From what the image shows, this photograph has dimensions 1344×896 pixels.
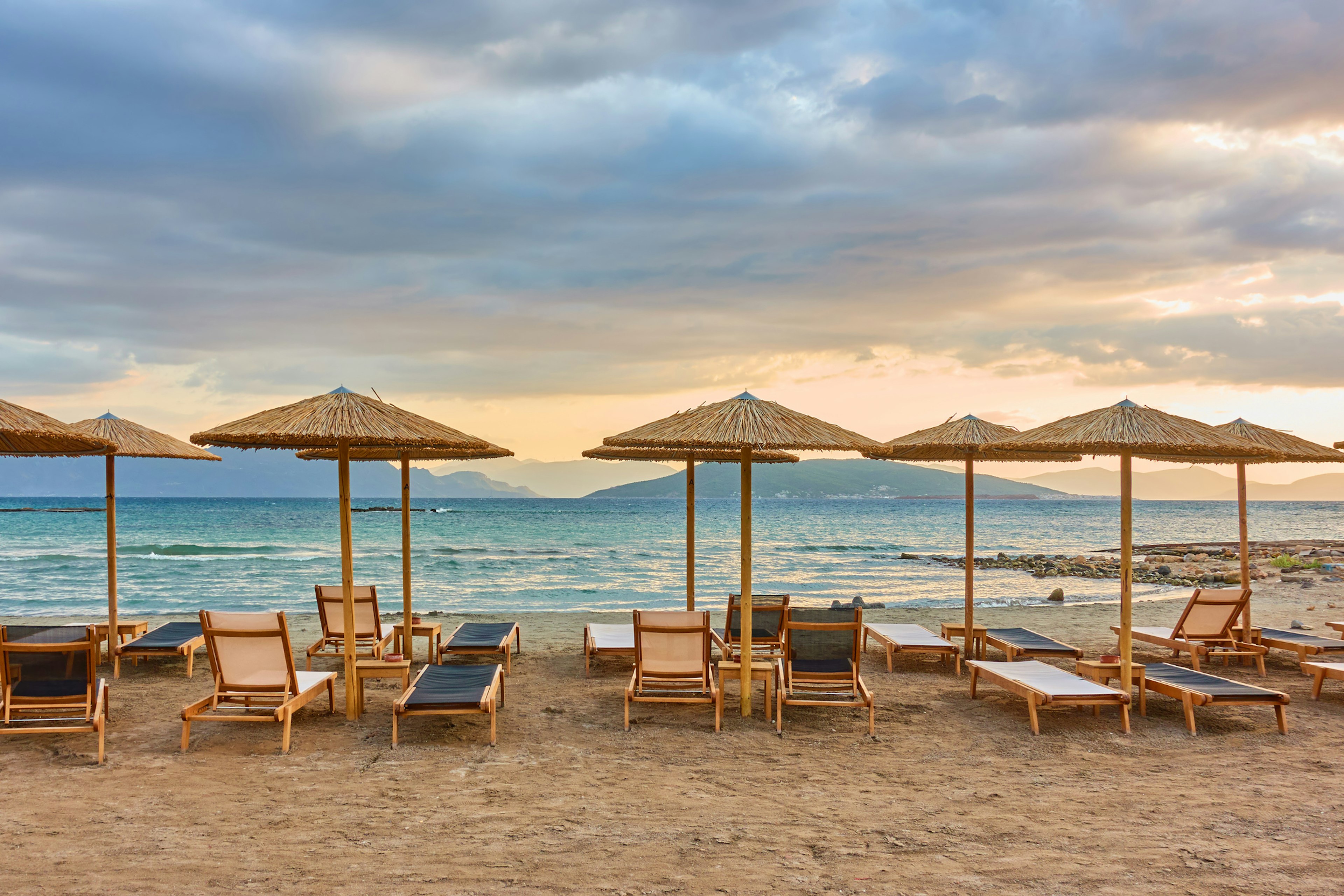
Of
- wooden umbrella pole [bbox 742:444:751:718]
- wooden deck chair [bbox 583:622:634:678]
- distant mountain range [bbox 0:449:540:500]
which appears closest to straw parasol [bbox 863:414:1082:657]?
wooden umbrella pole [bbox 742:444:751:718]

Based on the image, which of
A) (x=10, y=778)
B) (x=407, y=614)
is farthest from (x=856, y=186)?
(x=10, y=778)

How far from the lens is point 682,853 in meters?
3.40

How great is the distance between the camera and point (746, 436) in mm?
5344

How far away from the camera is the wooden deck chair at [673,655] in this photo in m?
5.62

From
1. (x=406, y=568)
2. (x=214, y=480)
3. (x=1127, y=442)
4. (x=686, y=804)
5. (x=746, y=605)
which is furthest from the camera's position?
(x=214, y=480)

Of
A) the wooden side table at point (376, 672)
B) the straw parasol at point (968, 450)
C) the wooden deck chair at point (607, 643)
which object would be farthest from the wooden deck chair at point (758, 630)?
the wooden side table at point (376, 672)

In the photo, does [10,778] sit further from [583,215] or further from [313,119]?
[583,215]

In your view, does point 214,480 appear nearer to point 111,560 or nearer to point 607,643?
point 111,560

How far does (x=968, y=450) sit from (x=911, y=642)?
6.85ft

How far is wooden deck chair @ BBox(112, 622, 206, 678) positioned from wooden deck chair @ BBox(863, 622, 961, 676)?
6369 millimetres

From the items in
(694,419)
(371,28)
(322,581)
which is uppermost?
(371,28)

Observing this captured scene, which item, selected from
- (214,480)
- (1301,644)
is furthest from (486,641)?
(214,480)

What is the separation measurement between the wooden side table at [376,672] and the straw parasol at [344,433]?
0.08m

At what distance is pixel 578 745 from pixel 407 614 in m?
3.15
